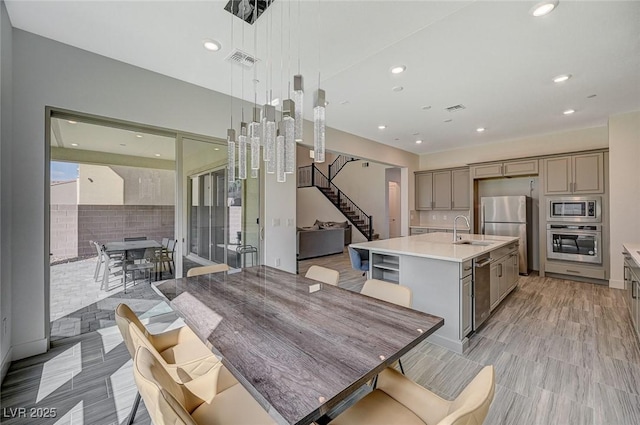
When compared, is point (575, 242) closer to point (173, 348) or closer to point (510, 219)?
point (510, 219)

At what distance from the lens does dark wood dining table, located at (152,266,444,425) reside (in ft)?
2.90

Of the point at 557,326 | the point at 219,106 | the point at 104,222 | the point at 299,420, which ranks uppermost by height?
the point at 219,106

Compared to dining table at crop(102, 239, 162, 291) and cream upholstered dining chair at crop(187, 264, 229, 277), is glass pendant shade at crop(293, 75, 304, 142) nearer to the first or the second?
cream upholstered dining chair at crop(187, 264, 229, 277)

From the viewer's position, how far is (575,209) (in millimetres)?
4938

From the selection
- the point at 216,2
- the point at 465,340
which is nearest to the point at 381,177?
the point at 465,340

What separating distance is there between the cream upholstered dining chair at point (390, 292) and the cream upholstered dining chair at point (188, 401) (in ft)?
3.32

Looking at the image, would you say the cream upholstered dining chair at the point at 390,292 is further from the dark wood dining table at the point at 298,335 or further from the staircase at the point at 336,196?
the staircase at the point at 336,196

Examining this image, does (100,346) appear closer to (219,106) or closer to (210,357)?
(210,357)

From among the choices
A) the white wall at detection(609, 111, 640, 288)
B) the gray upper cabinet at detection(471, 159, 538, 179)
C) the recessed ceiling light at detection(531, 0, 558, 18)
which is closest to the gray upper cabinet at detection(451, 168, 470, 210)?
the gray upper cabinet at detection(471, 159, 538, 179)

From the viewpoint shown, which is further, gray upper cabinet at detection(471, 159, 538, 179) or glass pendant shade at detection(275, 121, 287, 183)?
gray upper cabinet at detection(471, 159, 538, 179)

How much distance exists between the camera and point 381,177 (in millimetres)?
10000

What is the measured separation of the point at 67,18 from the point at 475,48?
12.4 feet

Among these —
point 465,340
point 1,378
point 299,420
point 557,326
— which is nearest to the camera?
point 299,420

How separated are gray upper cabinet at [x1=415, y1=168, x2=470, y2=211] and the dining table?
6359 millimetres
